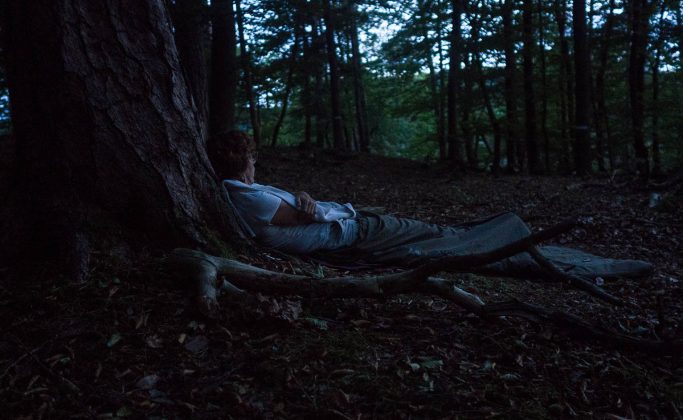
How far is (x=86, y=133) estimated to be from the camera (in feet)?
8.42

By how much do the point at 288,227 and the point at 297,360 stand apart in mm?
1773

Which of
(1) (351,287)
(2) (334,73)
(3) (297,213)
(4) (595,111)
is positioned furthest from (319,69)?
(1) (351,287)

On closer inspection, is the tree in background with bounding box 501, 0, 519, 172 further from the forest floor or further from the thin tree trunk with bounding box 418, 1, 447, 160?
the forest floor

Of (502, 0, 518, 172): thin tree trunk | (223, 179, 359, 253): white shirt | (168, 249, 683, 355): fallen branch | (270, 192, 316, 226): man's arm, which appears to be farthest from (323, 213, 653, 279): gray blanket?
(502, 0, 518, 172): thin tree trunk

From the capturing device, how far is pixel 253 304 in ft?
8.00

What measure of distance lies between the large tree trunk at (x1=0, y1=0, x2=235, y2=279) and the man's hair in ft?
3.06

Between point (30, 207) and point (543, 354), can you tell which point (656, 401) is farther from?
point (30, 207)

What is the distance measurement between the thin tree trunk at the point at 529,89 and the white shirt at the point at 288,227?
10.5m

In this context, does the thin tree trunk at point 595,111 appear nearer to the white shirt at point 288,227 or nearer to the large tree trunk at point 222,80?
the large tree trunk at point 222,80

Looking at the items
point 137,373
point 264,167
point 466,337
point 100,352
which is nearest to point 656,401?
point 466,337

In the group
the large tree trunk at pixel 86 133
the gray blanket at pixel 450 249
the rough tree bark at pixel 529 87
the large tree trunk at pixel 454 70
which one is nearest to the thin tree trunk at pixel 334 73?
the large tree trunk at pixel 454 70

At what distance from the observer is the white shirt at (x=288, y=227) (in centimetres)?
360

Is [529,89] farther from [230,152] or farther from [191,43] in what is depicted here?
[230,152]

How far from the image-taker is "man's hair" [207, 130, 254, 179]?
3.71m
